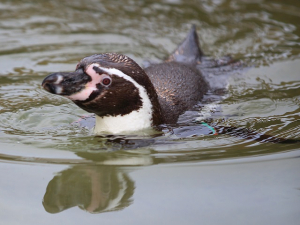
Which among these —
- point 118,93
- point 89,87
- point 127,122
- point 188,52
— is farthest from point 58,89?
point 188,52

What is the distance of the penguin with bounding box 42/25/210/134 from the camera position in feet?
12.7

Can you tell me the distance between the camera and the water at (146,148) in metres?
3.28

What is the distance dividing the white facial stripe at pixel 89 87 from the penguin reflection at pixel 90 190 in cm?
54

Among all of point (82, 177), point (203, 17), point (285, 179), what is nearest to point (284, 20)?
point (203, 17)

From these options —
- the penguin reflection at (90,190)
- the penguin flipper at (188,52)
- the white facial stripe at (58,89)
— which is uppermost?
the penguin flipper at (188,52)

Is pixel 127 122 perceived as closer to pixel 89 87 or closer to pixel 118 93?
pixel 118 93

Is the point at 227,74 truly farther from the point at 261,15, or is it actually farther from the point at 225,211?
the point at 225,211

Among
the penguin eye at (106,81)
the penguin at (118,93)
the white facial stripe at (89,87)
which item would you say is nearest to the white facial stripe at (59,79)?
the penguin at (118,93)

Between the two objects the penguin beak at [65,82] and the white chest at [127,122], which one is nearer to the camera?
the penguin beak at [65,82]

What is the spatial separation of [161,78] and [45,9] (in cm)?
413

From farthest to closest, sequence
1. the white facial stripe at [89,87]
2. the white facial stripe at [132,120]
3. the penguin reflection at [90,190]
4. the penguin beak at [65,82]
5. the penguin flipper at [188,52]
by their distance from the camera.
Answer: the penguin flipper at [188,52] → the white facial stripe at [132,120] → the white facial stripe at [89,87] → the penguin beak at [65,82] → the penguin reflection at [90,190]

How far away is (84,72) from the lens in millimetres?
3914

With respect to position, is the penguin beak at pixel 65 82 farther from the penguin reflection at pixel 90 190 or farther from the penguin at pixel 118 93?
the penguin reflection at pixel 90 190

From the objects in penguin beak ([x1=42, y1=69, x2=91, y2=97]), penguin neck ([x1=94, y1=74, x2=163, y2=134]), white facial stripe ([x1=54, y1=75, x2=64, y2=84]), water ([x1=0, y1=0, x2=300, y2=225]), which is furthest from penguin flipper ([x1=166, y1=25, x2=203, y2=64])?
white facial stripe ([x1=54, y1=75, x2=64, y2=84])
